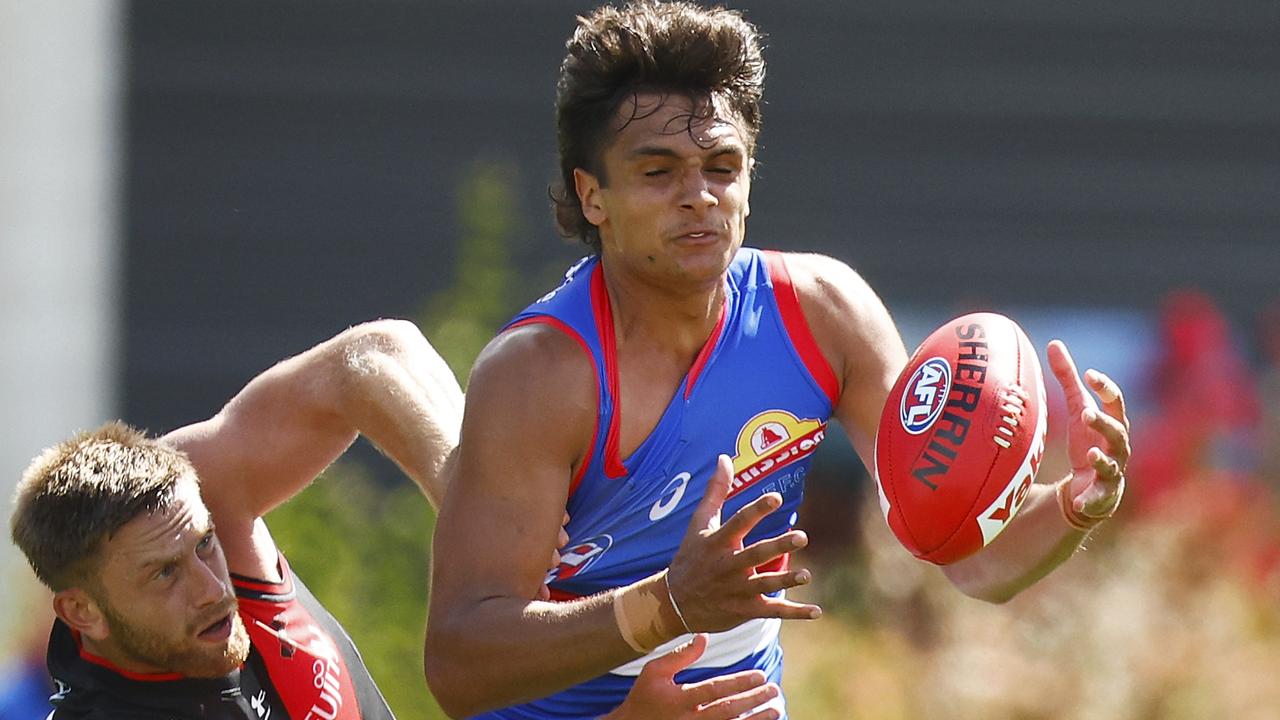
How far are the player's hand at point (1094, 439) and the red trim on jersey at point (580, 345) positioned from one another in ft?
2.98

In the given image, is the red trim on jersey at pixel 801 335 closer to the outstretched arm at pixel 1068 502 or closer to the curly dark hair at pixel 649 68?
the curly dark hair at pixel 649 68

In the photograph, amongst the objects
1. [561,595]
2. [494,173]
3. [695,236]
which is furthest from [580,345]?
[494,173]

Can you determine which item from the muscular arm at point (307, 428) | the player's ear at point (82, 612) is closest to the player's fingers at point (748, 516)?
the muscular arm at point (307, 428)

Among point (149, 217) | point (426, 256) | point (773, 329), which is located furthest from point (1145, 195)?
point (773, 329)

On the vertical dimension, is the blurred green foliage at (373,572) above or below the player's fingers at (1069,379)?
below

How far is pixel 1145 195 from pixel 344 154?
502 cm

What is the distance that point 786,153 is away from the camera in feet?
38.9

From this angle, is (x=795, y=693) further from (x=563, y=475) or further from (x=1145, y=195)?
(x=1145, y=195)

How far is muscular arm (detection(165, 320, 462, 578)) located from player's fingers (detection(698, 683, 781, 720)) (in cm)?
96

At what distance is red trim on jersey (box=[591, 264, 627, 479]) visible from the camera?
12.1 feet

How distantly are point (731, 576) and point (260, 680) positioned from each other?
4.35 ft

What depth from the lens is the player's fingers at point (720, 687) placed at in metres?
3.47

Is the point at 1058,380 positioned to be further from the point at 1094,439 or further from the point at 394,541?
the point at 394,541

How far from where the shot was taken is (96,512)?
147 inches
